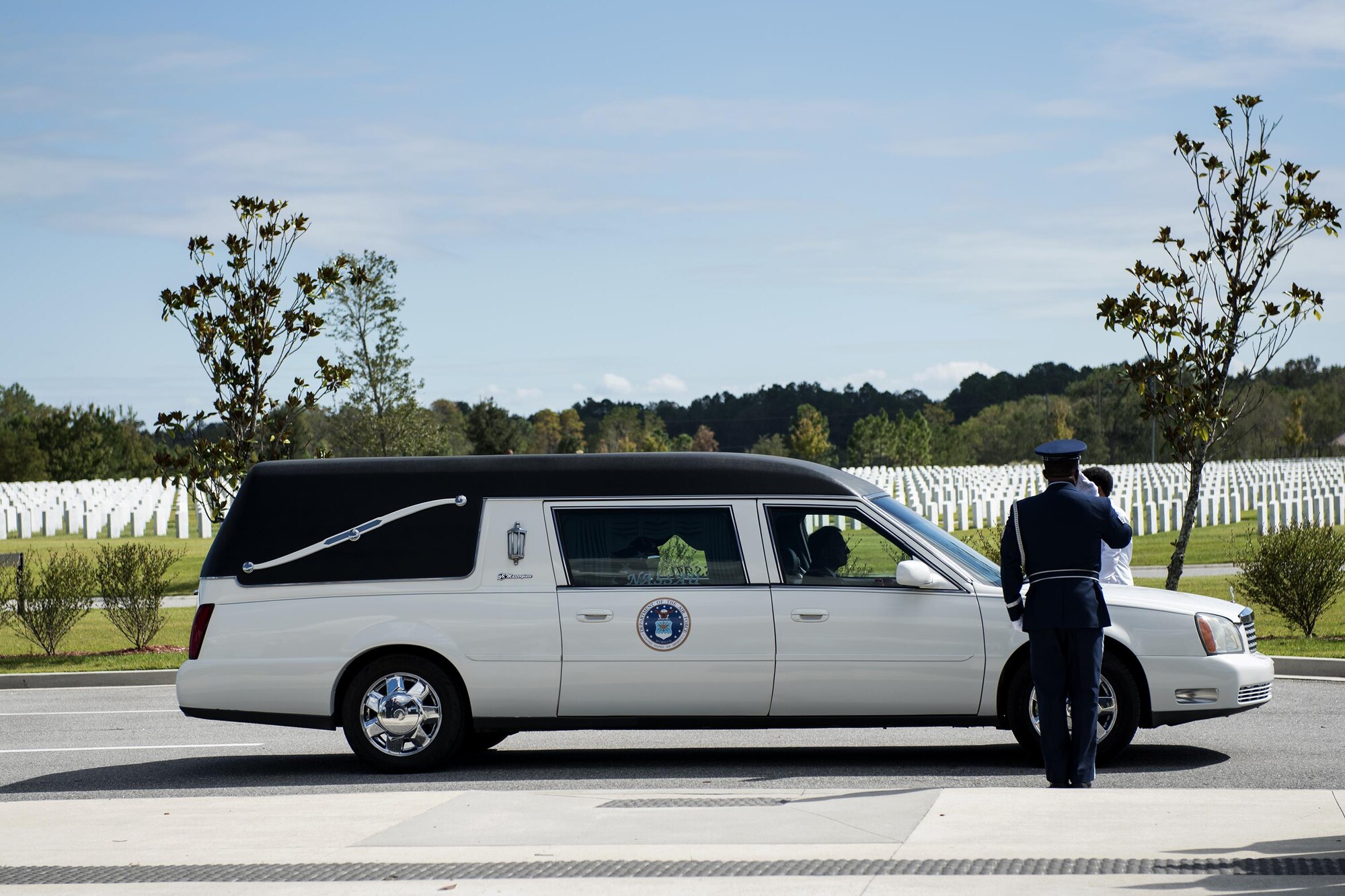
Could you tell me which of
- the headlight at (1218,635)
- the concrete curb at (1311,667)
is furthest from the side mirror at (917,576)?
the concrete curb at (1311,667)

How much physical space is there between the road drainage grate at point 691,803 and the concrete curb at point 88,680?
30.3 feet

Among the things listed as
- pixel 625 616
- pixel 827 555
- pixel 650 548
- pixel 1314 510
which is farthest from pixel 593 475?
pixel 1314 510

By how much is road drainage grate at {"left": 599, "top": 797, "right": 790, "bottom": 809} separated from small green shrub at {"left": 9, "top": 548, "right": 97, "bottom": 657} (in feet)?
38.5

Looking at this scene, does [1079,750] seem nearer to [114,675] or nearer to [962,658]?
[962,658]

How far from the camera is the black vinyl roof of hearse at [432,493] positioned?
902cm

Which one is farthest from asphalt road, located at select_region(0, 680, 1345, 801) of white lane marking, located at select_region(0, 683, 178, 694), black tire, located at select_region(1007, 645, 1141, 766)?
white lane marking, located at select_region(0, 683, 178, 694)

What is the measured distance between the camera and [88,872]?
20.1 feet

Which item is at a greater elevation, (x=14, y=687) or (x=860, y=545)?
(x=860, y=545)

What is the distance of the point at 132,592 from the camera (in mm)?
17453

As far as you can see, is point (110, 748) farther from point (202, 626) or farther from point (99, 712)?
point (99, 712)

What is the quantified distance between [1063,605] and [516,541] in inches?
124

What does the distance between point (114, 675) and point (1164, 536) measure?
2578 cm

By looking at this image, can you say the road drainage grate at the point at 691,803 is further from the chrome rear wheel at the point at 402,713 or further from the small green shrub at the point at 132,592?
the small green shrub at the point at 132,592

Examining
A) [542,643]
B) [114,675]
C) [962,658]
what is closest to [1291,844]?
[962,658]
